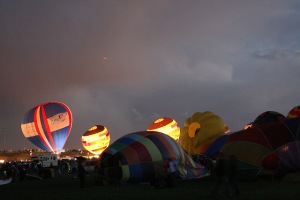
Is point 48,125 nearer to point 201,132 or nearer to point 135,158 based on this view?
point 201,132

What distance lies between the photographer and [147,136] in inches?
705

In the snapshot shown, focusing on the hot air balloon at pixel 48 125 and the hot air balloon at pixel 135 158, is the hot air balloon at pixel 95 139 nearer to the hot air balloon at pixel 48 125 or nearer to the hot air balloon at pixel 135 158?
the hot air balloon at pixel 48 125

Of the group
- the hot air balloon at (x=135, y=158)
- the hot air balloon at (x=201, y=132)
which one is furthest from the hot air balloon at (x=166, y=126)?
the hot air balloon at (x=135, y=158)

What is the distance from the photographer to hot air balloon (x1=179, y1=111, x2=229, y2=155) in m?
30.8

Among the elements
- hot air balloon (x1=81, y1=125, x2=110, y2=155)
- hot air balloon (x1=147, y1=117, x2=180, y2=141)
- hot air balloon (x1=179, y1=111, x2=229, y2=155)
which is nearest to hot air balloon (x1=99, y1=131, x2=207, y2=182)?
hot air balloon (x1=179, y1=111, x2=229, y2=155)

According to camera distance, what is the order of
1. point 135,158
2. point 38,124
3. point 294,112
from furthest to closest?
point 38,124 → point 294,112 → point 135,158

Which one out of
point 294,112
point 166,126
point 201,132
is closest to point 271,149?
point 201,132

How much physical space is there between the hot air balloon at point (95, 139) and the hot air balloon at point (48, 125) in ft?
8.02

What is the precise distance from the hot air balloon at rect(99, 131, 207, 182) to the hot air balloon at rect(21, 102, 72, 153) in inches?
1134

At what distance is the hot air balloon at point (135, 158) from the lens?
16547mm

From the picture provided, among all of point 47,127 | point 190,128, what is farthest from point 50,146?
point 190,128

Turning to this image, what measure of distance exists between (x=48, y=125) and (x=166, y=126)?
13179 mm

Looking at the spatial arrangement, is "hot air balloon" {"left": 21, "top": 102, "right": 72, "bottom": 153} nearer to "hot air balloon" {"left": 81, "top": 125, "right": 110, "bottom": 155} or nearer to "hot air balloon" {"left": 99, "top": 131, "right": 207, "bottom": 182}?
"hot air balloon" {"left": 81, "top": 125, "right": 110, "bottom": 155}

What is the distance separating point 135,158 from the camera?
54.7ft
